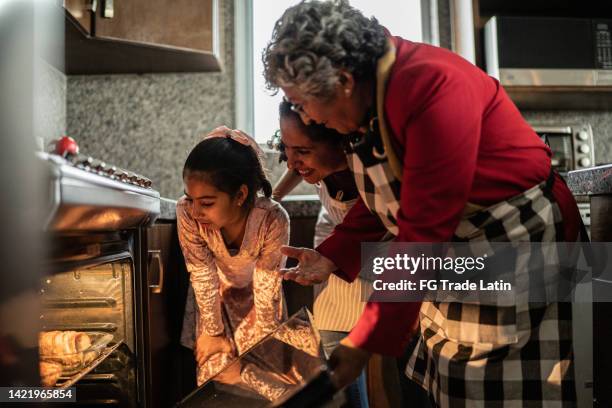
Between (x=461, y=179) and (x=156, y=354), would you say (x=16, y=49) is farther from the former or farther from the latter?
(x=156, y=354)

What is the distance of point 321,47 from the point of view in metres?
0.55

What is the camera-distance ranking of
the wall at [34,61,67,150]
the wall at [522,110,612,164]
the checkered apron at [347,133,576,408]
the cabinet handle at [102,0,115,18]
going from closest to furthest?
the checkered apron at [347,133,576,408]
the cabinet handle at [102,0,115,18]
the wall at [34,61,67,150]
the wall at [522,110,612,164]

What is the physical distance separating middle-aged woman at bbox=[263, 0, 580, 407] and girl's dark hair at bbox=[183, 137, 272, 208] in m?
0.40

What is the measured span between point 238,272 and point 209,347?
19 cm

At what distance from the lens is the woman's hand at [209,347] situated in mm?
1135

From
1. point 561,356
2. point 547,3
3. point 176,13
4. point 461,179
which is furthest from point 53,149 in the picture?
point 547,3

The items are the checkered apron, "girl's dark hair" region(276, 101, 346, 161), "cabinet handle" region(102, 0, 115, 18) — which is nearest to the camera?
the checkered apron

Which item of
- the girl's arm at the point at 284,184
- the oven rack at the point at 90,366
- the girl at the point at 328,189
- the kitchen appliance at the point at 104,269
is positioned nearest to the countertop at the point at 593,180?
the girl at the point at 328,189

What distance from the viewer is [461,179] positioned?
0.52m

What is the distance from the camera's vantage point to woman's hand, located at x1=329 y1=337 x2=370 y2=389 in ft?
1.68

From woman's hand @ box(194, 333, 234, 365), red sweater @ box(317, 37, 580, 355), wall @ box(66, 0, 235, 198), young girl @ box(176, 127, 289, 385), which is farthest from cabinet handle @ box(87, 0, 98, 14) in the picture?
red sweater @ box(317, 37, 580, 355)

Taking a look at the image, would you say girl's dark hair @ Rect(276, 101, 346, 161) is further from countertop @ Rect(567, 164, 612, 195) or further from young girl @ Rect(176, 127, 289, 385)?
countertop @ Rect(567, 164, 612, 195)

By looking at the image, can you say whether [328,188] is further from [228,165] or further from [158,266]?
[158,266]

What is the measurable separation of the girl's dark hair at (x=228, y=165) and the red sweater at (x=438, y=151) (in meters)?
0.57
